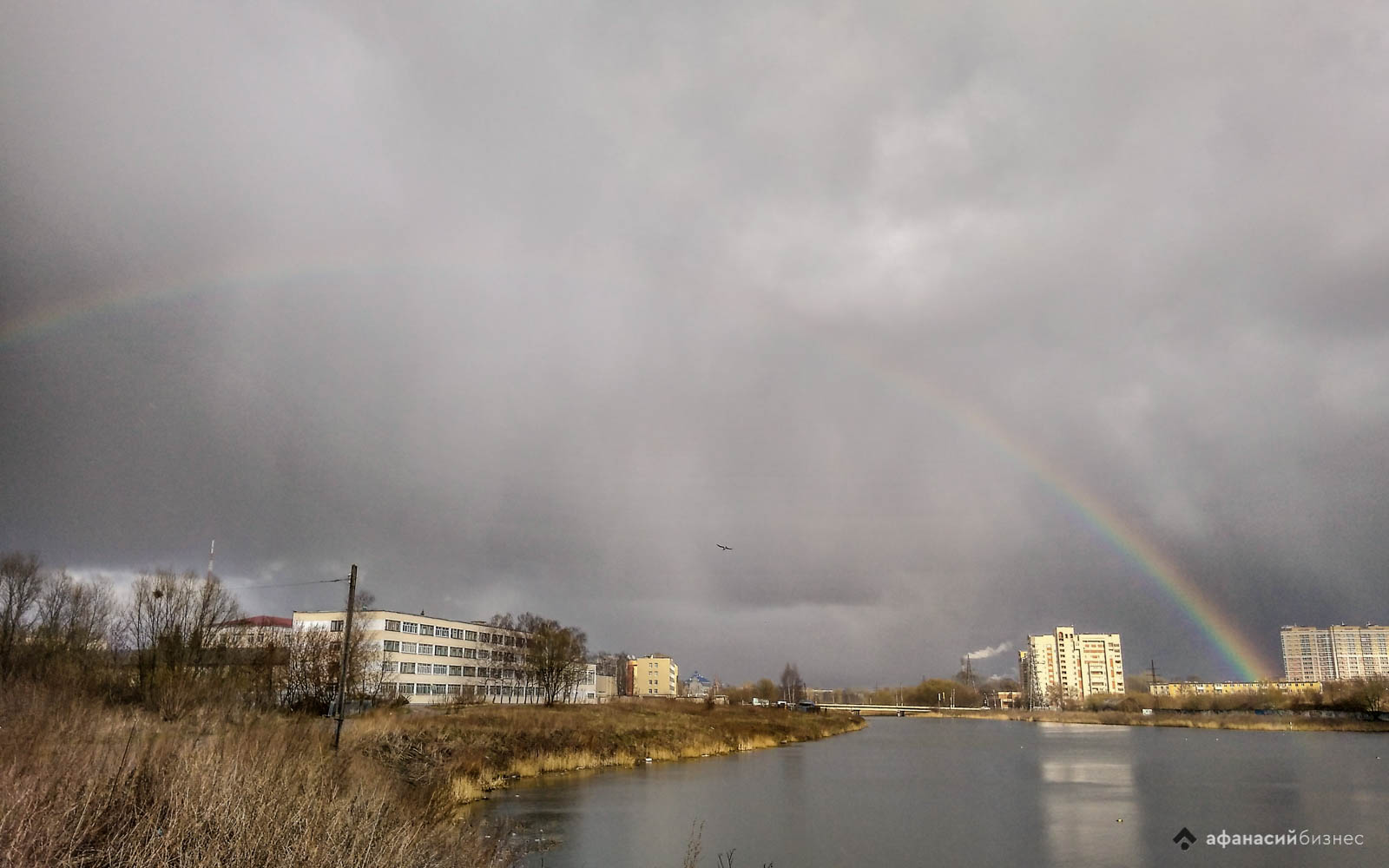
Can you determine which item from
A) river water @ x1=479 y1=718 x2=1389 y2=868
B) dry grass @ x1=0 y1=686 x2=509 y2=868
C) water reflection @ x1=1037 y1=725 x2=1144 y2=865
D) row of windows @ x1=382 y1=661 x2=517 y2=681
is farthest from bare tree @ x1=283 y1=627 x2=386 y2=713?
water reflection @ x1=1037 y1=725 x2=1144 y2=865

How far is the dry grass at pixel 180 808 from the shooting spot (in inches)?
393

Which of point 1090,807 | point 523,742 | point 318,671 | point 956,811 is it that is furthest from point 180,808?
point 318,671

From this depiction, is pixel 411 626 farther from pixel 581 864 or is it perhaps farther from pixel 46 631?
pixel 581 864

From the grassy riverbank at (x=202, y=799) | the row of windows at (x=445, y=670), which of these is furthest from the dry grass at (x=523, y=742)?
the row of windows at (x=445, y=670)

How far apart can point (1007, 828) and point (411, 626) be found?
7794 centimetres

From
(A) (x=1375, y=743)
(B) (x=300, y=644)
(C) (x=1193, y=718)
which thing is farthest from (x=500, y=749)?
(C) (x=1193, y=718)

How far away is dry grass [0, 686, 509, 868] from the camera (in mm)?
9984

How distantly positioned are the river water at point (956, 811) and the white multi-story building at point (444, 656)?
42.3 m

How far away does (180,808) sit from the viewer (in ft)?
36.5

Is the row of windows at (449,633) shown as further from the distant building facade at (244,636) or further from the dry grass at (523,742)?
the dry grass at (523,742)

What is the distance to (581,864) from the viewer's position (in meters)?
21.9

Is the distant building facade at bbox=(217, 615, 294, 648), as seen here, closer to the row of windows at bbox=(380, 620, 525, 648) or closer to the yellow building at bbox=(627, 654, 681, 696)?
the row of windows at bbox=(380, 620, 525, 648)

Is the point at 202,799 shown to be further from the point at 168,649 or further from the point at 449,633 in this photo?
the point at 449,633

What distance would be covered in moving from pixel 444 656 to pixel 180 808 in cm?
9633
